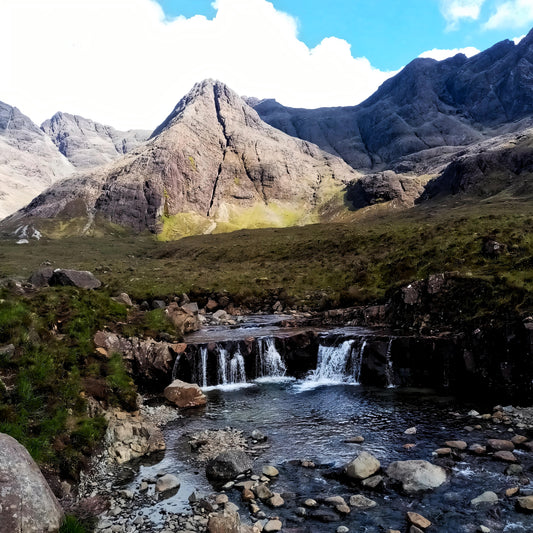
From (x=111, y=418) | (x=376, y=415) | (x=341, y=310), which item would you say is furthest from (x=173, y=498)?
(x=341, y=310)

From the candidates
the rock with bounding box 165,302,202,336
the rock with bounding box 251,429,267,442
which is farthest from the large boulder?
the rock with bounding box 165,302,202,336

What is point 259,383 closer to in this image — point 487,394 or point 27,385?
point 487,394

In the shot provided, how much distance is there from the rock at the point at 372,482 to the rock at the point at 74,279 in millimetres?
41016

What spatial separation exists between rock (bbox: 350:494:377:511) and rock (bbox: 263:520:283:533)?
105 inches

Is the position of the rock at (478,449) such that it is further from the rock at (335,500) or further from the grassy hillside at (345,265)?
the grassy hillside at (345,265)

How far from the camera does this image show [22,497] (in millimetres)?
10680

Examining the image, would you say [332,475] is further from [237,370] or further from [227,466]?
[237,370]

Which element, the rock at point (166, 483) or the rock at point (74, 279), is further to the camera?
the rock at point (74, 279)

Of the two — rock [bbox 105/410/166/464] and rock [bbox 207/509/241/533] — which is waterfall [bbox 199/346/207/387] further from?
rock [bbox 207/509/241/533]

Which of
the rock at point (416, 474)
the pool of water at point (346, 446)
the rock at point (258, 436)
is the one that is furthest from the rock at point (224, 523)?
the rock at point (258, 436)

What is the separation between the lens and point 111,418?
1889 cm

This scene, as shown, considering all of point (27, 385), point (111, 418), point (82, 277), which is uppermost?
point (82, 277)

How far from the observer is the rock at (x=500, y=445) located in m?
16.4

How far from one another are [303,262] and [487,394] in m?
47.2
